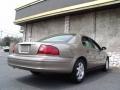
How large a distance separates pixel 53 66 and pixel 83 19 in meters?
7.57

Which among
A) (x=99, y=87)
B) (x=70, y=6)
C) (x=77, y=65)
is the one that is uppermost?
(x=70, y=6)

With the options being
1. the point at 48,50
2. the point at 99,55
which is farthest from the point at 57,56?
the point at 99,55

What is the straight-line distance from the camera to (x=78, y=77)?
605cm

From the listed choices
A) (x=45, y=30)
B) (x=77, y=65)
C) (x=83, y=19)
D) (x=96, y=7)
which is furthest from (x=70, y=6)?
(x=77, y=65)

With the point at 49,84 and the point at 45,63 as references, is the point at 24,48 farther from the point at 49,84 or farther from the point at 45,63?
the point at 49,84

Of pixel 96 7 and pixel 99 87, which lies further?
pixel 96 7

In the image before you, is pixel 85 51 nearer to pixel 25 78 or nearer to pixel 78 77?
pixel 78 77

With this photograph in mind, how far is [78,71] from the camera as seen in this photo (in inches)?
238

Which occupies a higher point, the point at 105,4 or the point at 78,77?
the point at 105,4

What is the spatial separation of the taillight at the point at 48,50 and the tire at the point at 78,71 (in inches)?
32.0

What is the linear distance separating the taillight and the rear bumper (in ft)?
0.46

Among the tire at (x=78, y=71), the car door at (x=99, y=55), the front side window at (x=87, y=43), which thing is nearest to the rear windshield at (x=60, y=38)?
the front side window at (x=87, y=43)

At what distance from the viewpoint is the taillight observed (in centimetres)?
538

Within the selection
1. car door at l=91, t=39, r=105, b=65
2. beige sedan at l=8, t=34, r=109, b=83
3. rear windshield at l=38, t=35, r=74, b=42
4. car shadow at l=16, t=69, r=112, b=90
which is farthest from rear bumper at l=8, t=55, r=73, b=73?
car door at l=91, t=39, r=105, b=65
